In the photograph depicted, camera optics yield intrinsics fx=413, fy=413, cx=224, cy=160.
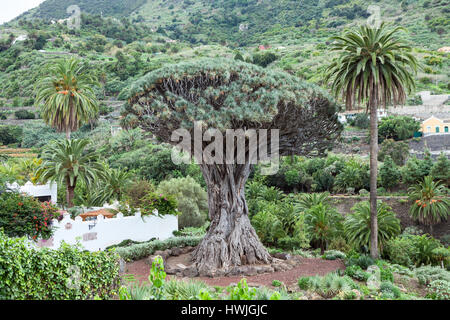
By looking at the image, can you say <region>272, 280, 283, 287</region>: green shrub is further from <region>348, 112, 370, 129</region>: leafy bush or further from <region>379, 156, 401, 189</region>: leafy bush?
<region>348, 112, 370, 129</region>: leafy bush

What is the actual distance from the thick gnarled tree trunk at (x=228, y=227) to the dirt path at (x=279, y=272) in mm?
1332

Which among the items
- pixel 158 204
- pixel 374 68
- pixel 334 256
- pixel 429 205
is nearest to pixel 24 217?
pixel 158 204

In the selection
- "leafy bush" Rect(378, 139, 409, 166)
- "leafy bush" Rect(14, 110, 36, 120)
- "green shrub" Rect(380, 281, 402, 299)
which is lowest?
"green shrub" Rect(380, 281, 402, 299)

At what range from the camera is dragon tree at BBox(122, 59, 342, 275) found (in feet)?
52.2

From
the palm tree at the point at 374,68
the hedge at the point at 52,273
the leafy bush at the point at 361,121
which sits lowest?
the hedge at the point at 52,273

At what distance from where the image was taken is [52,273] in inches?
364

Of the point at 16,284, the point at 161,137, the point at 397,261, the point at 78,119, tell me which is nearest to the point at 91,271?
the point at 16,284

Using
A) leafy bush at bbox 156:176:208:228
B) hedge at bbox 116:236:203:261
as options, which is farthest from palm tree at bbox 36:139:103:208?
hedge at bbox 116:236:203:261

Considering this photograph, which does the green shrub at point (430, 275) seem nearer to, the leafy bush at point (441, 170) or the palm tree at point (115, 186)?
the palm tree at point (115, 186)

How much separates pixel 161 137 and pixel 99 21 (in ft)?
362

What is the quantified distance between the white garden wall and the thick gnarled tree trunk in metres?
5.41

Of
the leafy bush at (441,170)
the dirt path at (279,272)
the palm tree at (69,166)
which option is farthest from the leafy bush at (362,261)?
the leafy bush at (441,170)

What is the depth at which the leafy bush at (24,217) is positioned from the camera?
1664 cm

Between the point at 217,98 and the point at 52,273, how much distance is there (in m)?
9.46
